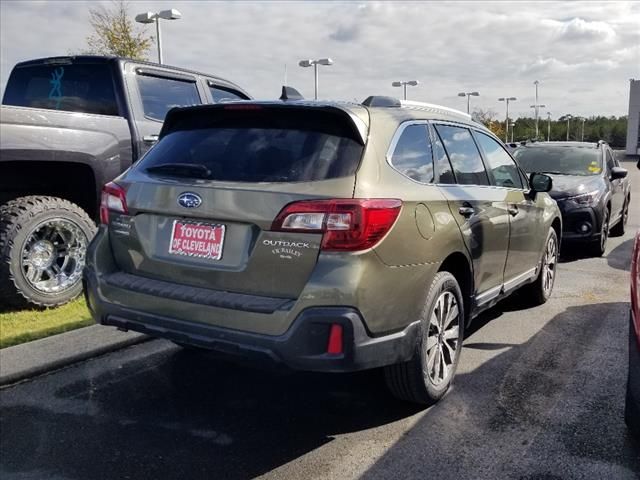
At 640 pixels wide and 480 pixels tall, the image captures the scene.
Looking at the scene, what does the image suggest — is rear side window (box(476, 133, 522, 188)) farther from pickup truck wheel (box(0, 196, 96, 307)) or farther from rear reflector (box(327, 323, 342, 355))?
pickup truck wheel (box(0, 196, 96, 307))

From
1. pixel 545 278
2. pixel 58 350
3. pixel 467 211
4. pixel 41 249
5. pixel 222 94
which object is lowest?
pixel 58 350

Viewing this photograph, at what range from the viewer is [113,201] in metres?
3.58

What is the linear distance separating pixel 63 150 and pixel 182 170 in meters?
2.16

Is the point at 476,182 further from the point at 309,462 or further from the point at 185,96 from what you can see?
the point at 185,96

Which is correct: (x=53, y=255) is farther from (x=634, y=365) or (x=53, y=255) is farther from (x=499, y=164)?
(x=634, y=365)

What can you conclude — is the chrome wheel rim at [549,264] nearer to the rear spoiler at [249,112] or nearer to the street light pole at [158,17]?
the rear spoiler at [249,112]

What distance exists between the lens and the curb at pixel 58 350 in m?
4.13

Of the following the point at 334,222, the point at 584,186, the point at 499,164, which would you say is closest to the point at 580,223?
the point at 584,186

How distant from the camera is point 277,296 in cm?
300

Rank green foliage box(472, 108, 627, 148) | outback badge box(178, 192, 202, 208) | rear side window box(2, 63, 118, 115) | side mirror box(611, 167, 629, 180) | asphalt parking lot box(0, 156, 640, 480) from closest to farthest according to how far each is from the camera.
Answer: asphalt parking lot box(0, 156, 640, 480)
outback badge box(178, 192, 202, 208)
rear side window box(2, 63, 118, 115)
side mirror box(611, 167, 629, 180)
green foliage box(472, 108, 627, 148)

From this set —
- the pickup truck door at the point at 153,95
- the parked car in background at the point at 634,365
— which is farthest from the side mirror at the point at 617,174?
the parked car in background at the point at 634,365

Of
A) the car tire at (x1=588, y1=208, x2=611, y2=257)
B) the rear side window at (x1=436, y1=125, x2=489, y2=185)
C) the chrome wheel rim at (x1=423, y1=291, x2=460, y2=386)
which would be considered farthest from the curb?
the car tire at (x1=588, y1=208, x2=611, y2=257)

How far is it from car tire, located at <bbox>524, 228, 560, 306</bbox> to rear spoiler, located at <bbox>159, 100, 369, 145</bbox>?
329cm

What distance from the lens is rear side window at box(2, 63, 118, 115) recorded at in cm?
609
